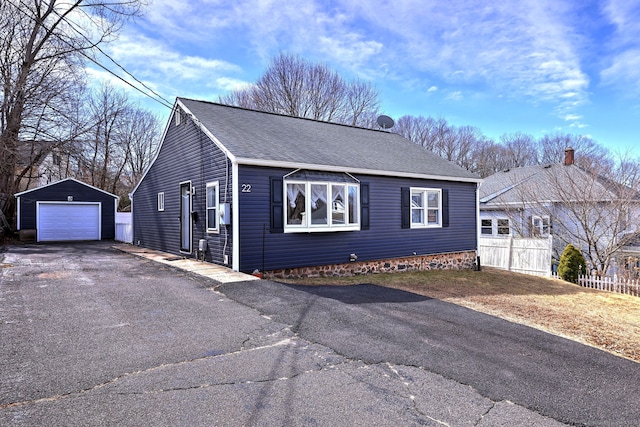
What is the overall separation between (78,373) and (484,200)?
67.9 feet

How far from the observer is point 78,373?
3.22 m

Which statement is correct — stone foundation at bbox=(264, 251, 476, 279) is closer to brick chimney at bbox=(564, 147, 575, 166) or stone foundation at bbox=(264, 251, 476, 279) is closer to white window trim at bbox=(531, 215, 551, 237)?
white window trim at bbox=(531, 215, 551, 237)

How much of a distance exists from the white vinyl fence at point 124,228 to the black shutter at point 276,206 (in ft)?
34.0

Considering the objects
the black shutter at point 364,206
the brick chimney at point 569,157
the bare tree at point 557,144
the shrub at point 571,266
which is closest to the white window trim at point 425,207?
the black shutter at point 364,206

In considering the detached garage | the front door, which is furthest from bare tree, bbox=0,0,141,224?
the front door

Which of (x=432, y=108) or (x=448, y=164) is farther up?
(x=432, y=108)

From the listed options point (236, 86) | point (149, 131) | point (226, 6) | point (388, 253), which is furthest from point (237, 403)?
point (149, 131)

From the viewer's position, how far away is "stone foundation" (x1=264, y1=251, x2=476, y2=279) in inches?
382

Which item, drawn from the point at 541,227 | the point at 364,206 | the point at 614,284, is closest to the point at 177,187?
the point at 364,206

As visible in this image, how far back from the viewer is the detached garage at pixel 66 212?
18.1 m

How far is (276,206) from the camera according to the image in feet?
29.8

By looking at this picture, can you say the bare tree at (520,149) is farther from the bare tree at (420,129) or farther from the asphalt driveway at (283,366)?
the asphalt driveway at (283,366)

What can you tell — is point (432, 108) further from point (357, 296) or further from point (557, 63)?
point (357, 296)

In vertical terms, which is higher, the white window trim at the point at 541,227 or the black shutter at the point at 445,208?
the black shutter at the point at 445,208
